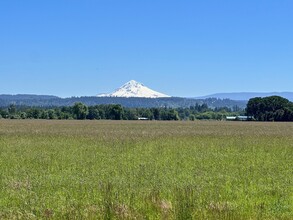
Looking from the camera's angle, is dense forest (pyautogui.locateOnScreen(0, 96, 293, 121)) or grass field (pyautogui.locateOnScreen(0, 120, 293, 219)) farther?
dense forest (pyautogui.locateOnScreen(0, 96, 293, 121))

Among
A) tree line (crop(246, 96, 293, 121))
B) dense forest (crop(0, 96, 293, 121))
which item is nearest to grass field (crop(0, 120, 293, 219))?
tree line (crop(246, 96, 293, 121))

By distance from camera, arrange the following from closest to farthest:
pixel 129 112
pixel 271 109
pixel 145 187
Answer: pixel 145 187
pixel 271 109
pixel 129 112

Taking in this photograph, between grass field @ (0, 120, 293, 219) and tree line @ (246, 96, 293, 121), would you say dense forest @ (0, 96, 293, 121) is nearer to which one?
tree line @ (246, 96, 293, 121)

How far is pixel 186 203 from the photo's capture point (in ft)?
34.0

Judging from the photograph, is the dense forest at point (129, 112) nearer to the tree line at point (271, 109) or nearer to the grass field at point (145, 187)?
the tree line at point (271, 109)

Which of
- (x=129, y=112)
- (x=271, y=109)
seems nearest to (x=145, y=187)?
(x=271, y=109)

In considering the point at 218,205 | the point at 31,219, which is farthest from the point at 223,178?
the point at 31,219

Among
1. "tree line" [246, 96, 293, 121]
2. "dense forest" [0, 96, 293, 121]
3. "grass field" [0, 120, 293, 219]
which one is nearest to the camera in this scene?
"grass field" [0, 120, 293, 219]

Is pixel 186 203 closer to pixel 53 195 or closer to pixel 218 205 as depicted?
pixel 218 205

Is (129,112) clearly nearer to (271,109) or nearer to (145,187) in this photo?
(271,109)

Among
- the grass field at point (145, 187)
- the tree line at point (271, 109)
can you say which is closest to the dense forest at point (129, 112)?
the tree line at point (271, 109)

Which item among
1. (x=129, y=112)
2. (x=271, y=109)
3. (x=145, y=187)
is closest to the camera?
(x=145, y=187)

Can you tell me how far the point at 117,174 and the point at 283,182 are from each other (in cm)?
586

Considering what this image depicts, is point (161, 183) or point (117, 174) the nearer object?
point (161, 183)
